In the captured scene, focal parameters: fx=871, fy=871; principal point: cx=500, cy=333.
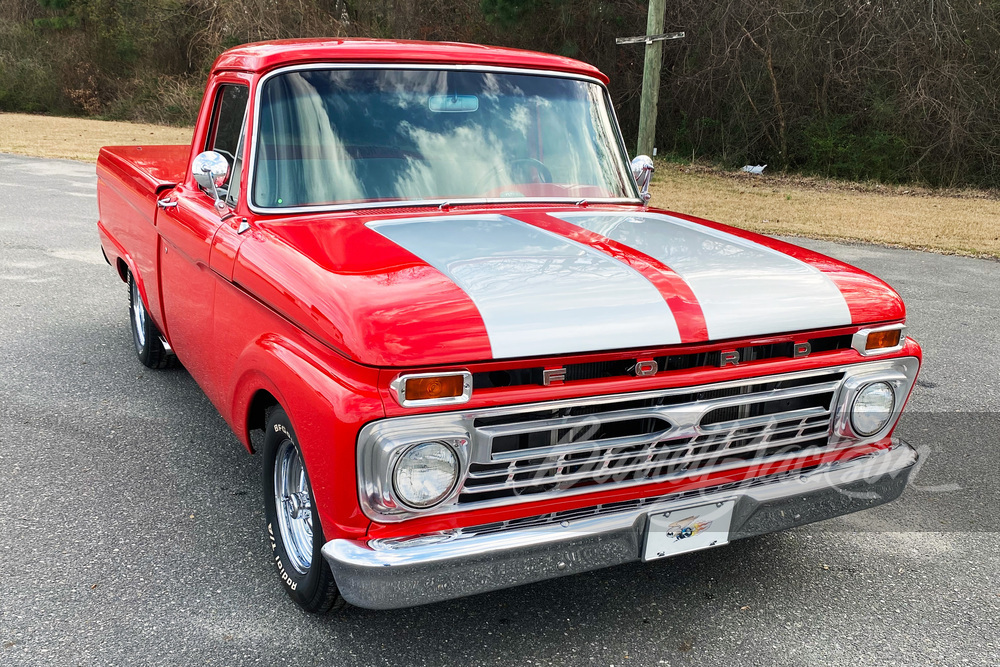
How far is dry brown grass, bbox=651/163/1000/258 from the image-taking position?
10789 millimetres

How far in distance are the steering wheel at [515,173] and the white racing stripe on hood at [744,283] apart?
502 mm

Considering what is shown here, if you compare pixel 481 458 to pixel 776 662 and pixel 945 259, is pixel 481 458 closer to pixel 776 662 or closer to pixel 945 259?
pixel 776 662

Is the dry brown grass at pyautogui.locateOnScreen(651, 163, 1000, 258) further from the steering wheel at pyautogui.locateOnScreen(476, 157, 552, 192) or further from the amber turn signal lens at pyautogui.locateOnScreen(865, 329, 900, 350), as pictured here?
the amber turn signal lens at pyautogui.locateOnScreen(865, 329, 900, 350)

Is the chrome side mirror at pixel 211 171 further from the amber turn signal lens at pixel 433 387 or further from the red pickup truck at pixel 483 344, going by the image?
the amber turn signal lens at pixel 433 387

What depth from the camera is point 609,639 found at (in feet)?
9.04

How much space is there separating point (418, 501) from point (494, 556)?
Answer: 0.25m

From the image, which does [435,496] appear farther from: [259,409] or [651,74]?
[651,74]

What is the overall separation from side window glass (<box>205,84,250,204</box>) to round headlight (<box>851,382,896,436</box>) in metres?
2.34

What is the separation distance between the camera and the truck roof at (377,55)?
3.40 meters

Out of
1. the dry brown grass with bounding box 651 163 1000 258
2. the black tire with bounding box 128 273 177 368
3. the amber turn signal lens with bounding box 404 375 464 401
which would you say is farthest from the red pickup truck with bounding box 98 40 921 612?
the dry brown grass with bounding box 651 163 1000 258

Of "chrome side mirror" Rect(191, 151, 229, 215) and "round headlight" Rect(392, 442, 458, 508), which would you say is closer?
"round headlight" Rect(392, 442, 458, 508)

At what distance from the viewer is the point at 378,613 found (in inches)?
112

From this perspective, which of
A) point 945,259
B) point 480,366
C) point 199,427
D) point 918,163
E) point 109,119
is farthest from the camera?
point 109,119

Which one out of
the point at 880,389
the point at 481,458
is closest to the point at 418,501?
the point at 481,458
